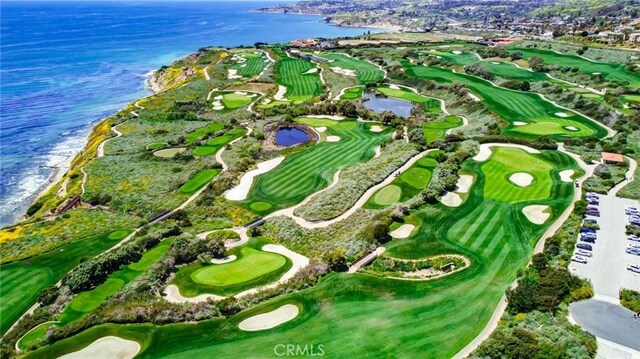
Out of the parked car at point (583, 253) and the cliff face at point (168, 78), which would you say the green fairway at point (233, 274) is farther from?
the cliff face at point (168, 78)

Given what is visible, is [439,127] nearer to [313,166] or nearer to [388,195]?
[313,166]

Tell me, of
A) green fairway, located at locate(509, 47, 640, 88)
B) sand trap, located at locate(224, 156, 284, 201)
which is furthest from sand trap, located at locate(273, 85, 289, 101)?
green fairway, located at locate(509, 47, 640, 88)

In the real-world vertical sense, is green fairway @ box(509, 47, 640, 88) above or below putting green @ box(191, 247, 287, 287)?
above

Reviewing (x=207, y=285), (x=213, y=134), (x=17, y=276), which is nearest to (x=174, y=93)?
(x=213, y=134)

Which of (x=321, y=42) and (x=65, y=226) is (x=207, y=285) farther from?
(x=321, y=42)

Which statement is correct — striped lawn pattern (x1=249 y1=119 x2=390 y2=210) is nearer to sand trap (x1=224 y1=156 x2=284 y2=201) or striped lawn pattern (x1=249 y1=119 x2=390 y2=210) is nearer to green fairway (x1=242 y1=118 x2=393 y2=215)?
green fairway (x1=242 y1=118 x2=393 y2=215)
